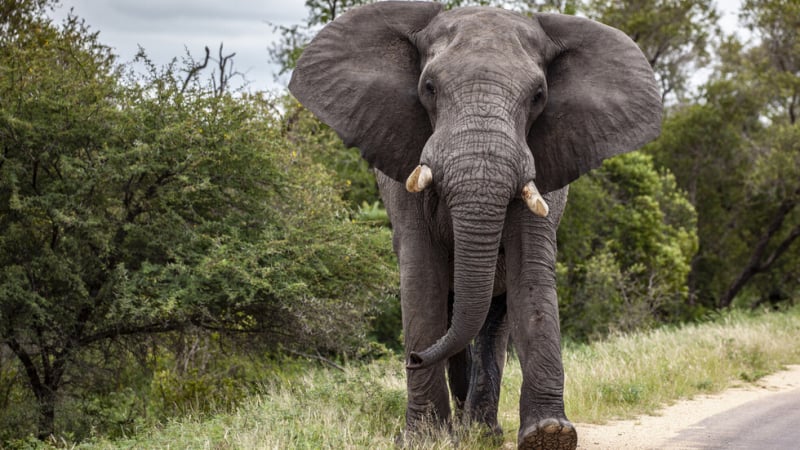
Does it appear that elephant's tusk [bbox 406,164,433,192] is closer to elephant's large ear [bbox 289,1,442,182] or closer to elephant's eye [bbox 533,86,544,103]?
elephant's large ear [bbox 289,1,442,182]

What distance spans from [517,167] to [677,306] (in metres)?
19.5

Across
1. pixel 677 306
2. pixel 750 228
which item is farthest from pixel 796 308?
pixel 750 228

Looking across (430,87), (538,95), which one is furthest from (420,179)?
(538,95)

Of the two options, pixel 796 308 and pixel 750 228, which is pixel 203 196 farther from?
pixel 750 228

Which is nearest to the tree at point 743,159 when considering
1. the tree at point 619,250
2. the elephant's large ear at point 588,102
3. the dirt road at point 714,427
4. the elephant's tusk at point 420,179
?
the tree at point 619,250

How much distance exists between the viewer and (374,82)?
635cm

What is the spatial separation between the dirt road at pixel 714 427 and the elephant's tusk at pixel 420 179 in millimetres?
2716

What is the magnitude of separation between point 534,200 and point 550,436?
1413mm

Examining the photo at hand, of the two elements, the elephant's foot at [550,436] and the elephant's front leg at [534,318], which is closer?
the elephant's foot at [550,436]

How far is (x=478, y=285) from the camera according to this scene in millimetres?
5641

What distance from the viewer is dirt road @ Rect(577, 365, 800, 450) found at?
715 centimetres

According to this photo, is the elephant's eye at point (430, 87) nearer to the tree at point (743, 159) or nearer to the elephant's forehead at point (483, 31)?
the elephant's forehead at point (483, 31)

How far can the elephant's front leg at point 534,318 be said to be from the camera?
589 centimetres

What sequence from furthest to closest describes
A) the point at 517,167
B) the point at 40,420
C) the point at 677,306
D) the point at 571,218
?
1. the point at 677,306
2. the point at 571,218
3. the point at 40,420
4. the point at 517,167
